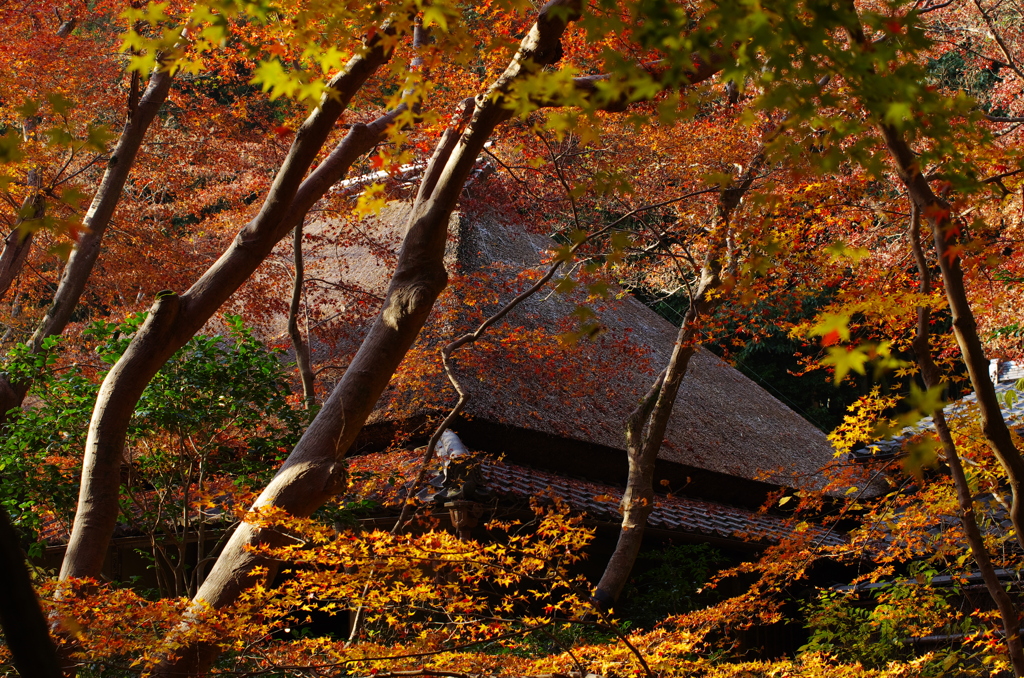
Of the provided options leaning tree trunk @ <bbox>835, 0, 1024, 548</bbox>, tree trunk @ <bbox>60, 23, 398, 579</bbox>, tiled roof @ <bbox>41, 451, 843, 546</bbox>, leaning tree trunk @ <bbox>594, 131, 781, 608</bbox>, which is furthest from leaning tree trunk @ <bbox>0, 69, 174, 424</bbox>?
leaning tree trunk @ <bbox>835, 0, 1024, 548</bbox>

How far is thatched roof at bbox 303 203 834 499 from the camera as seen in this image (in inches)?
306

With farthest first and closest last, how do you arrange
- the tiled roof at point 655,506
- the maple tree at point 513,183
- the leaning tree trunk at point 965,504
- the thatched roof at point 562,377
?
1. the thatched roof at point 562,377
2. the tiled roof at point 655,506
3. the leaning tree trunk at point 965,504
4. the maple tree at point 513,183

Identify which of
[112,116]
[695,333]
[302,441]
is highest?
[112,116]

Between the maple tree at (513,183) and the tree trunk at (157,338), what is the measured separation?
11 millimetres

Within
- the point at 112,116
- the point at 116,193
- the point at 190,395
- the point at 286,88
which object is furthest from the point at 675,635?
the point at 112,116

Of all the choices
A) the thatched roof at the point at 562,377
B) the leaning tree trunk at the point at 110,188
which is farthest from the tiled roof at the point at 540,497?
the leaning tree trunk at the point at 110,188

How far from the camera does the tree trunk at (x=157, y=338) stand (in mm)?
3904

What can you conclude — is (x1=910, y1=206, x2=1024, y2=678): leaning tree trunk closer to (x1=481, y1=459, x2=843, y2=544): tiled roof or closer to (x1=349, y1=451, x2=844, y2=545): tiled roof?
(x1=349, y1=451, x2=844, y2=545): tiled roof

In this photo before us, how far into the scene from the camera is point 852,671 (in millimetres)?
4434

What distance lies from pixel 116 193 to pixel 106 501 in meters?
3.52

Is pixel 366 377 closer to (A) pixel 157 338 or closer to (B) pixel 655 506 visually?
(A) pixel 157 338

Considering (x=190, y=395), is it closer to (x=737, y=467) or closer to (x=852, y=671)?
(x=852, y=671)

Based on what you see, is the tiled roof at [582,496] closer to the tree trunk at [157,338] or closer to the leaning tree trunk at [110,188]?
the tree trunk at [157,338]

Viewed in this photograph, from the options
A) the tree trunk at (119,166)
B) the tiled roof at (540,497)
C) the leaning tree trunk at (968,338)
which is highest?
the tree trunk at (119,166)
